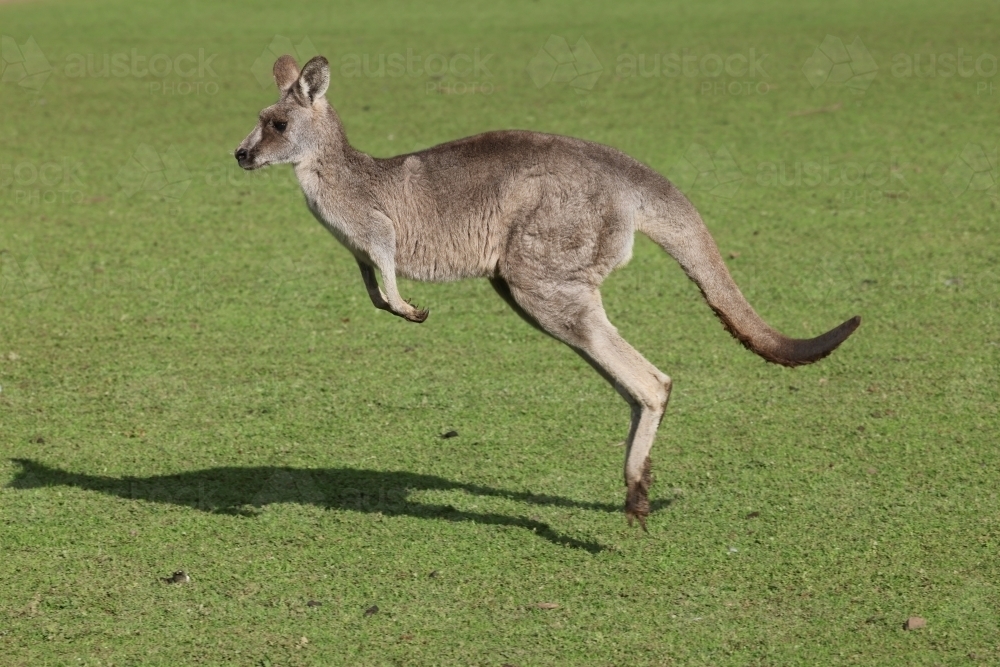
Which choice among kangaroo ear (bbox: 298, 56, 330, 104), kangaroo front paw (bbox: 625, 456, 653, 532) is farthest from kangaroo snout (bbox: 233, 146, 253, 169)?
kangaroo front paw (bbox: 625, 456, 653, 532)

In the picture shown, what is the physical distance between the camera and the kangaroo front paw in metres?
4.35

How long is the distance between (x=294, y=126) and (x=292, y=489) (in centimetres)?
137

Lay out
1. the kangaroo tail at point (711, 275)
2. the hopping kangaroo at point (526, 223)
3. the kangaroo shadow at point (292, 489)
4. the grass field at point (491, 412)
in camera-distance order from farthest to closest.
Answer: the kangaroo shadow at point (292, 489) → the hopping kangaroo at point (526, 223) → the kangaroo tail at point (711, 275) → the grass field at point (491, 412)

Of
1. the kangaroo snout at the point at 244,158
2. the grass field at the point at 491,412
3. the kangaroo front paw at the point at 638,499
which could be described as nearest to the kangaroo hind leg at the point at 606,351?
the kangaroo front paw at the point at 638,499

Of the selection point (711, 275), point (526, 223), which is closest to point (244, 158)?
point (526, 223)

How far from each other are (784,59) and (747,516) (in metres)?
7.57

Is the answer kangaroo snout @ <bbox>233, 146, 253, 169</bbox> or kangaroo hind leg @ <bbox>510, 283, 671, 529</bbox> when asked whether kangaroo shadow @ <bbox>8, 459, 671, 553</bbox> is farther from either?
kangaroo snout @ <bbox>233, 146, 253, 169</bbox>

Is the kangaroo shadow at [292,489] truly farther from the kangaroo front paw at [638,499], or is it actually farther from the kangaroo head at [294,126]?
the kangaroo head at [294,126]

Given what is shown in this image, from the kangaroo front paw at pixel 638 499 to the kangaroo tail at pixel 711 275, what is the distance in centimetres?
54

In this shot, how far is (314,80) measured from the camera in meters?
4.45

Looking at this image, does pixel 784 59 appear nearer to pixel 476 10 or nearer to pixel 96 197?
pixel 476 10

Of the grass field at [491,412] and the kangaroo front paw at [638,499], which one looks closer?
the grass field at [491,412]

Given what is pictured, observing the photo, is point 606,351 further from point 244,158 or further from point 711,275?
point 244,158

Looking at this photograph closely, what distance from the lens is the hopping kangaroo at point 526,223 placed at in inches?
172
